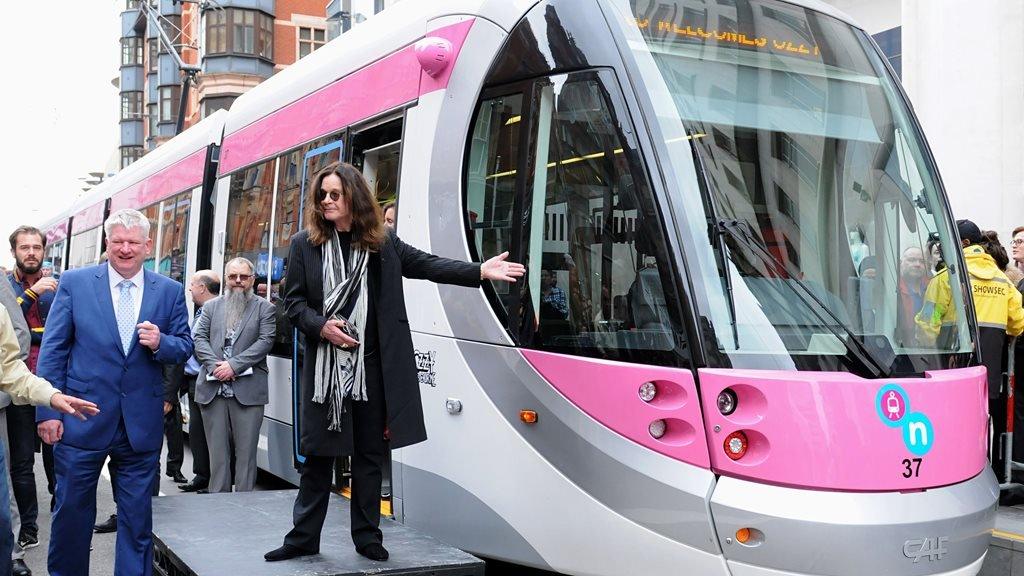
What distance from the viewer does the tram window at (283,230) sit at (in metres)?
7.65

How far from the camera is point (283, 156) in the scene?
26.1ft

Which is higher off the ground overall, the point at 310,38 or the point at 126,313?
the point at 310,38

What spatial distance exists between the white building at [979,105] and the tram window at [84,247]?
12.4 meters

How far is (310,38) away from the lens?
1955 inches

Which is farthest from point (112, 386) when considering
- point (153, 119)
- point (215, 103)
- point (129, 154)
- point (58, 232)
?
point (129, 154)

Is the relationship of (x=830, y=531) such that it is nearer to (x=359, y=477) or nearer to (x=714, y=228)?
(x=714, y=228)

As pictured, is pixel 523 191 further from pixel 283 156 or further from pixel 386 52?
pixel 283 156

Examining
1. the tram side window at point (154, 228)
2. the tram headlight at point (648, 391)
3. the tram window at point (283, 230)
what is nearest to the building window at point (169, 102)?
the tram side window at point (154, 228)

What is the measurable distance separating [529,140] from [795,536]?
7.12 ft

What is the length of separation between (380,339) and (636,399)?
3.75ft

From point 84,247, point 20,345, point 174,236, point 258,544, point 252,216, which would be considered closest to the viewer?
point 258,544

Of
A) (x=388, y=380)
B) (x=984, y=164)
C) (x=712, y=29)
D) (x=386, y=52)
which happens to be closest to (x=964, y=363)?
(x=712, y=29)

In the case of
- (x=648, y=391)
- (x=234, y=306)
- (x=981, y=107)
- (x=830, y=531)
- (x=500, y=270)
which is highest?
(x=981, y=107)

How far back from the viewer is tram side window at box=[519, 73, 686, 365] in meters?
4.61
